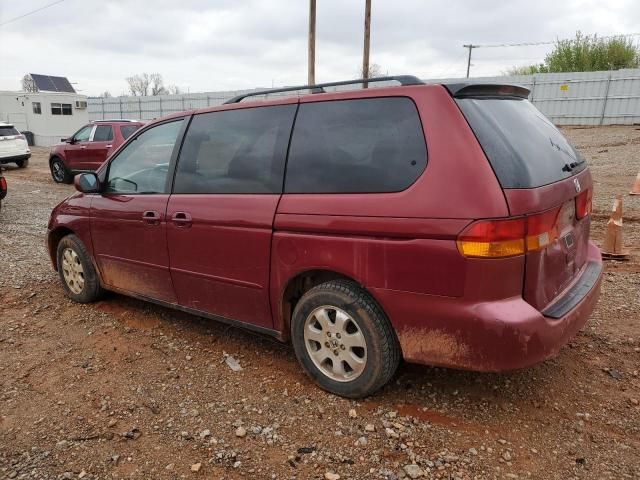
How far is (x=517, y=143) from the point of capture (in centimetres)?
254

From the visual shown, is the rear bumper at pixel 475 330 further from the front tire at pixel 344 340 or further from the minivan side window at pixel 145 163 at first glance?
the minivan side window at pixel 145 163

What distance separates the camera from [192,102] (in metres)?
31.0

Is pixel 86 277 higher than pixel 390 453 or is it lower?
higher

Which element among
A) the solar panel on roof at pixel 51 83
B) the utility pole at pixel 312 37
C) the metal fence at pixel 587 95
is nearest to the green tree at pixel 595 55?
the metal fence at pixel 587 95

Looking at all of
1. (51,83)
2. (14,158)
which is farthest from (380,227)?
(51,83)

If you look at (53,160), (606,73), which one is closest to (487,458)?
(53,160)

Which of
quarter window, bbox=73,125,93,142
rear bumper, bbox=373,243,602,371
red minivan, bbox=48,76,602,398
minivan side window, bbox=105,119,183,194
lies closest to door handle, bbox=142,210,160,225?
red minivan, bbox=48,76,602,398

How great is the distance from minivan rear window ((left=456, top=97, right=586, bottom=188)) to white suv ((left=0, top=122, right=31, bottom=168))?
18532 mm

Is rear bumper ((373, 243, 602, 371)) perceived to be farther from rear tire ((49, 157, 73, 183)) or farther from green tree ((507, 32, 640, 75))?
green tree ((507, 32, 640, 75))

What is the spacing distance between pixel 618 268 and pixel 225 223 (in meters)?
4.21

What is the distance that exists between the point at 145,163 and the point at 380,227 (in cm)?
226

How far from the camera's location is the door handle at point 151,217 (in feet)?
11.8

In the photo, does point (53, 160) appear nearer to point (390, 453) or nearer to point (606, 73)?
point (390, 453)

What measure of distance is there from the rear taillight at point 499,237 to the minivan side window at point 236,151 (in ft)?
3.94
